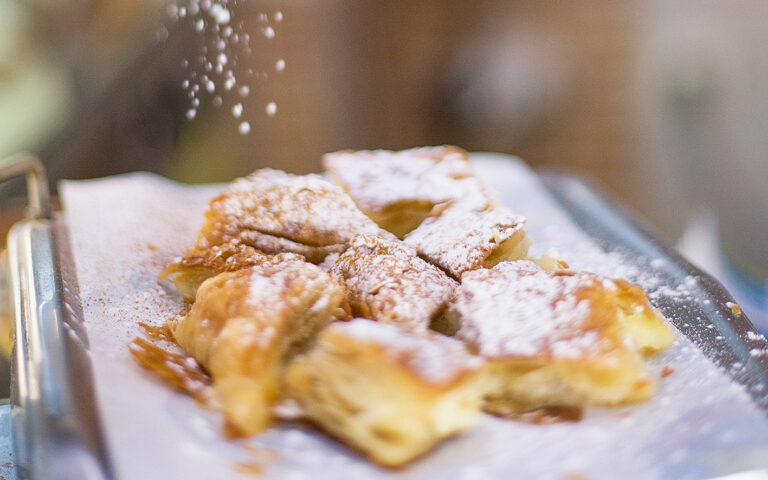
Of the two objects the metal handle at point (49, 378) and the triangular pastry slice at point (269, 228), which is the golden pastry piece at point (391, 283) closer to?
the triangular pastry slice at point (269, 228)

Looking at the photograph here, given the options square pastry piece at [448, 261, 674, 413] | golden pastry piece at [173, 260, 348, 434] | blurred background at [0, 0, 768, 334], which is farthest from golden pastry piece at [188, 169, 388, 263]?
blurred background at [0, 0, 768, 334]

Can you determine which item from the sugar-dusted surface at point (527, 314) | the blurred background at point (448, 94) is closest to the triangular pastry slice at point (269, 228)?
the sugar-dusted surface at point (527, 314)

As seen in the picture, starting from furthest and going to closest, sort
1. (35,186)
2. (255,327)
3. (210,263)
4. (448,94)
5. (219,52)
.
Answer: (448,94) < (219,52) < (35,186) < (210,263) < (255,327)

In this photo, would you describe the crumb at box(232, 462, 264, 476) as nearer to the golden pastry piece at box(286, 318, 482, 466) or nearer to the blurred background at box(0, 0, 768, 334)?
the golden pastry piece at box(286, 318, 482, 466)

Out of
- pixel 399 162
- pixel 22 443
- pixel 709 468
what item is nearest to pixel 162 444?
pixel 22 443

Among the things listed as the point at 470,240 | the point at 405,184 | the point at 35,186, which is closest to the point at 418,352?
the point at 470,240

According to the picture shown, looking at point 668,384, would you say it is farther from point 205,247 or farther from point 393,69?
point 393,69

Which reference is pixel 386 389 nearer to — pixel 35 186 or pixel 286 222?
pixel 286 222
